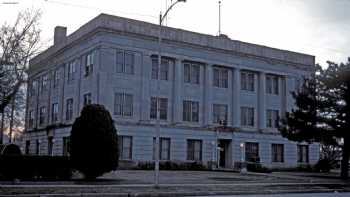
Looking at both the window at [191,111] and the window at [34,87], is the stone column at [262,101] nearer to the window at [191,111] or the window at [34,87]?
the window at [191,111]

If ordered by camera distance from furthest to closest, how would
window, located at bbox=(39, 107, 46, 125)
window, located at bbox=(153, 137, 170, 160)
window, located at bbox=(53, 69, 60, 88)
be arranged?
window, located at bbox=(39, 107, 46, 125) < window, located at bbox=(53, 69, 60, 88) < window, located at bbox=(153, 137, 170, 160)

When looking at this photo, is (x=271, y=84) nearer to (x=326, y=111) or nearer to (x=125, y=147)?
(x=326, y=111)

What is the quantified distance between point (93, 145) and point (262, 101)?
34380mm

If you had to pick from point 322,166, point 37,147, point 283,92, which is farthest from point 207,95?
point 37,147

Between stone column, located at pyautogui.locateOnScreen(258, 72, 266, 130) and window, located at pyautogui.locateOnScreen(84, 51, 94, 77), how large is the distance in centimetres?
2089

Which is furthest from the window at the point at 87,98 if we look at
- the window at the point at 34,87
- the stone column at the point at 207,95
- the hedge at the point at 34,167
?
the hedge at the point at 34,167

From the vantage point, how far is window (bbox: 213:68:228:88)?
55.4m

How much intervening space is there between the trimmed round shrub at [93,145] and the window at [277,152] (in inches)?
1334

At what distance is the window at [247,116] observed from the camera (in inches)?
2240

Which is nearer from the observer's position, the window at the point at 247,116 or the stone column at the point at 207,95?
the stone column at the point at 207,95

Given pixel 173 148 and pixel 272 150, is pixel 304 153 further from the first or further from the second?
pixel 173 148

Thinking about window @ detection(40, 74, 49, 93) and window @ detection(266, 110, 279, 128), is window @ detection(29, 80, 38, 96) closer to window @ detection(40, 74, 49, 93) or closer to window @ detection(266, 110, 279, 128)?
window @ detection(40, 74, 49, 93)

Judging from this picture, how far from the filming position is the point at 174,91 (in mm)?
51406

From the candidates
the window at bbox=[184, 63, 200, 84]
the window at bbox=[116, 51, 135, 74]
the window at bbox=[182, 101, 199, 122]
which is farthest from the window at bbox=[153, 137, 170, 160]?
the window at bbox=[116, 51, 135, 74]
